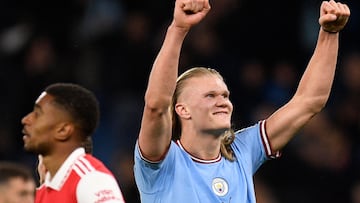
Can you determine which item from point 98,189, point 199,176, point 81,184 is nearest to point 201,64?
point 199,176

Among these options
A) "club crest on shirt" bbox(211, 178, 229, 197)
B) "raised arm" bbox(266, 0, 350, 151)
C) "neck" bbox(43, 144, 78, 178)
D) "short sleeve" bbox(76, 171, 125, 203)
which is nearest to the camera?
"short sleeve" bbox(76, 171, 125, 203)

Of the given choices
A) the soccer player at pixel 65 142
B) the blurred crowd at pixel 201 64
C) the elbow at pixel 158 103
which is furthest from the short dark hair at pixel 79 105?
the blurred crowd at pixel 201 64

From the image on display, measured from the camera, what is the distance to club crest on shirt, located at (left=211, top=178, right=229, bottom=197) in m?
6.02

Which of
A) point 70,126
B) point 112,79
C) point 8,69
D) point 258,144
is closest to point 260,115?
point 112,79

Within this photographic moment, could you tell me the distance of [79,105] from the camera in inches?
229

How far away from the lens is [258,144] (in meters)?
6.33

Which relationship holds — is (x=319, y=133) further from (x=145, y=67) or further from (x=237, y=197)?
(x=237, y=197)

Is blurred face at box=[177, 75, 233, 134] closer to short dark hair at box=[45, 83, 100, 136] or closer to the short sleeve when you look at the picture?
short dark hair at box=[45, 83, 100, 136]

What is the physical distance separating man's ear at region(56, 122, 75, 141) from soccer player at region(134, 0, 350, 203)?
1.09 ft

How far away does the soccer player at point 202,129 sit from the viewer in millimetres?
5555

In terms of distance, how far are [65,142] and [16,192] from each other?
0.99 meters

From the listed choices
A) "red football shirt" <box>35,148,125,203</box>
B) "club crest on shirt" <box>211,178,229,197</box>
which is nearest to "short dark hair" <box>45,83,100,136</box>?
"red football shirt" <box>35,148,125,203</box>

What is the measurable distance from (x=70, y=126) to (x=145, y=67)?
5.05 meters

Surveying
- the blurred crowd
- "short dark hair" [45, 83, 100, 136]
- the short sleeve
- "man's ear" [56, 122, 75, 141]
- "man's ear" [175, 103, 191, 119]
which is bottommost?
the blurred crowd
